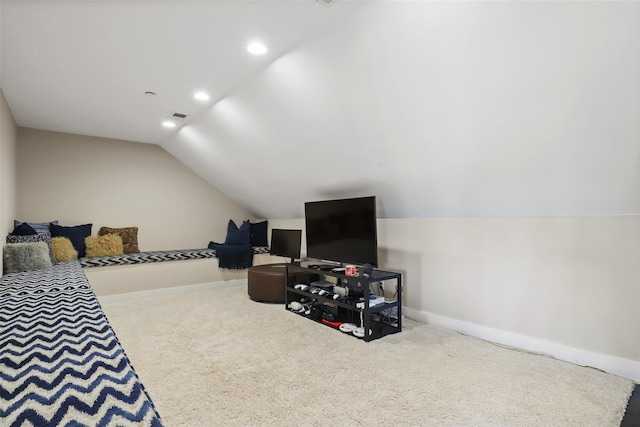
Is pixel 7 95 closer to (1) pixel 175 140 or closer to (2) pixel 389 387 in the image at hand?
(1) pixel 175 140

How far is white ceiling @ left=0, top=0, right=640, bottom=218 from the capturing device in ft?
5.77

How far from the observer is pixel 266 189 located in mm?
4879

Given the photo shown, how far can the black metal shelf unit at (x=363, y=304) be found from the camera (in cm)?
294

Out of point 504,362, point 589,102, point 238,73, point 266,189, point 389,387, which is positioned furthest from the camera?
point 266,189

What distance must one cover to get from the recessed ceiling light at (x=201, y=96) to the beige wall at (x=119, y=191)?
8.36 feet

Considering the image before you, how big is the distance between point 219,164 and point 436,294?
3451 millimetres

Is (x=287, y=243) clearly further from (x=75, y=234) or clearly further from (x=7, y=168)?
(x=7, y=168)

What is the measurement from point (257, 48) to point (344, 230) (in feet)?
6.16

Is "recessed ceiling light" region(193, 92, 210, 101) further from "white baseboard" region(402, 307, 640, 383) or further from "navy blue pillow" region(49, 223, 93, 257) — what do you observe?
"white baseboard" region(402, 307, 640, 383)

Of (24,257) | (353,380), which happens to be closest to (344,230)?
(353,380)

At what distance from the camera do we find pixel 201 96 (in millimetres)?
3387

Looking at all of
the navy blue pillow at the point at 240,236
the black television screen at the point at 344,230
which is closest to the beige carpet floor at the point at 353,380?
the black television screen at the point at 344,230

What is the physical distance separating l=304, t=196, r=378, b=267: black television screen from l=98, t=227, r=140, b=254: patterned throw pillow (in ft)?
9.52

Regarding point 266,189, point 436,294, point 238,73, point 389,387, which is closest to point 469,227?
point 436,294
